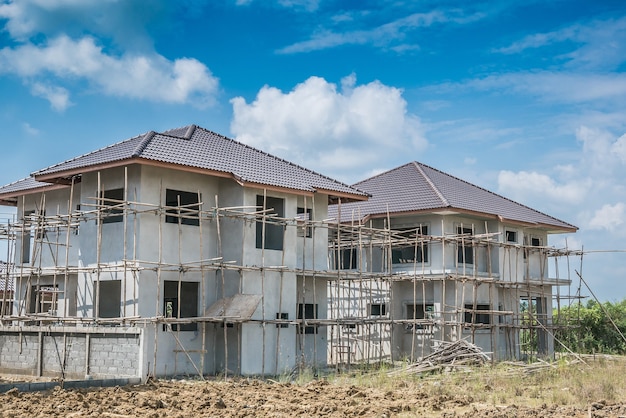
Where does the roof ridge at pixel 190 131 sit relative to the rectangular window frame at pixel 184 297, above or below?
above

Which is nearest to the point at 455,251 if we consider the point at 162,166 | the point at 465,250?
the point at 465,250

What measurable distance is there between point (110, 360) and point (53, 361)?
6.80 ft

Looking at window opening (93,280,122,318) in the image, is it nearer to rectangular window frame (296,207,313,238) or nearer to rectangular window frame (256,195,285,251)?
rectangular window frame (256,195,285,251)

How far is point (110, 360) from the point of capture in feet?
60.2

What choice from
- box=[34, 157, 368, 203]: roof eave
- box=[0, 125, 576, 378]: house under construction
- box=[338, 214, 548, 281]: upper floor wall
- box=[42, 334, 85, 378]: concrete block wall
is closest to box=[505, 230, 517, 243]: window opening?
box=[338, 214, 548, 281]: upper floor wall

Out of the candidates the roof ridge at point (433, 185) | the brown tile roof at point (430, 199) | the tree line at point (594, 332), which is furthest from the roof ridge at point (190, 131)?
the tree line at point (594, 332)

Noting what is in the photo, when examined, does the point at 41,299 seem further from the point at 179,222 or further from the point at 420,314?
the point at 420,314

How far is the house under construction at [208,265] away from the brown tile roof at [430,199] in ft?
0.59

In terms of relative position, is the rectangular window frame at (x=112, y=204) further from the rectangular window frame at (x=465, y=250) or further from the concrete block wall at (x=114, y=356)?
the rectangular window frame at (x=465, y=250)

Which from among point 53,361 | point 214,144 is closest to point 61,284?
point 53,361

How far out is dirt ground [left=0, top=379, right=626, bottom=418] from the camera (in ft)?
42.6

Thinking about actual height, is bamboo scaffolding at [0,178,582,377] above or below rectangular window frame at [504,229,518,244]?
below

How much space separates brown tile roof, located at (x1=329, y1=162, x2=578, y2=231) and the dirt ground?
11.4 metres

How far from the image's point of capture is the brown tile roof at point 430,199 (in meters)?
26.9
